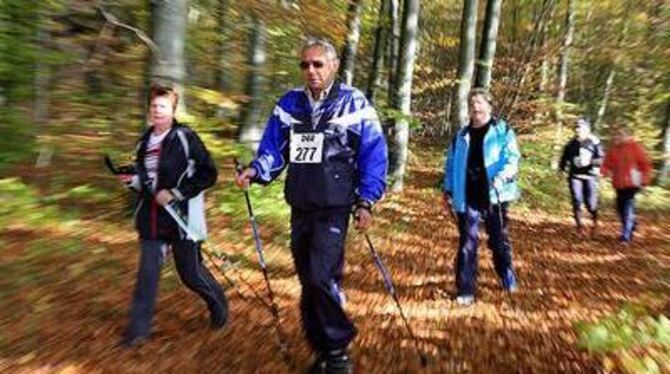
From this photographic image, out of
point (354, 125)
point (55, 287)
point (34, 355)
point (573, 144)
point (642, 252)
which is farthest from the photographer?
point (573, 144)

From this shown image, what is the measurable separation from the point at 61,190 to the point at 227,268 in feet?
10.3

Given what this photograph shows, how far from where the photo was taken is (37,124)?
10.5m

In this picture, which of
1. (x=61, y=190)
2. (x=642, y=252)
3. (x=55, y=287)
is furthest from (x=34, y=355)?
(x=642, y=252)

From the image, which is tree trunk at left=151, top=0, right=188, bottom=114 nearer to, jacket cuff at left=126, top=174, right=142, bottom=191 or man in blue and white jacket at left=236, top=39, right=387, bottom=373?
jacket cuff at left=126, top=174, right=142, bottom=191

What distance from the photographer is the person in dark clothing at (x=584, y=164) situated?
13.7 meters

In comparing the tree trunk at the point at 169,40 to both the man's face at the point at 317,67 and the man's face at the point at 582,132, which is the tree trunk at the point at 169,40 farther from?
the man's face at the point at 582,132

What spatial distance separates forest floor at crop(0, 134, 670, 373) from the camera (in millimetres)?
5797

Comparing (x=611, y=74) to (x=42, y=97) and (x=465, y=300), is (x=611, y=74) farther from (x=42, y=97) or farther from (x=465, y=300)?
(x=42, y=97)

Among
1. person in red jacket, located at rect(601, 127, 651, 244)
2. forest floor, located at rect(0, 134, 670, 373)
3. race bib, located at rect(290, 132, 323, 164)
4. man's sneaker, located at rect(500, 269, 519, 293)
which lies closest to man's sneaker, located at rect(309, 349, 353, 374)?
forest floor, located at rect(0, 134, 670, 373)

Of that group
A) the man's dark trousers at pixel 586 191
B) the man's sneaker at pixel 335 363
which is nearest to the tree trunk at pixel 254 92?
the man's dark trousers at pixel 586 191

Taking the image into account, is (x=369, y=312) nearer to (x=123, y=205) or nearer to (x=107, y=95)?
A: (x=123, y=205)

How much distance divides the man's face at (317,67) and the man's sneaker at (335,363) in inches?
76.3

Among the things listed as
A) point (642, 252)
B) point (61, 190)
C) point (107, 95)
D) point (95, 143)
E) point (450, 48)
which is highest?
point (450, 48)

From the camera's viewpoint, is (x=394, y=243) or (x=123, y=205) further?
(x=394, y=243)
